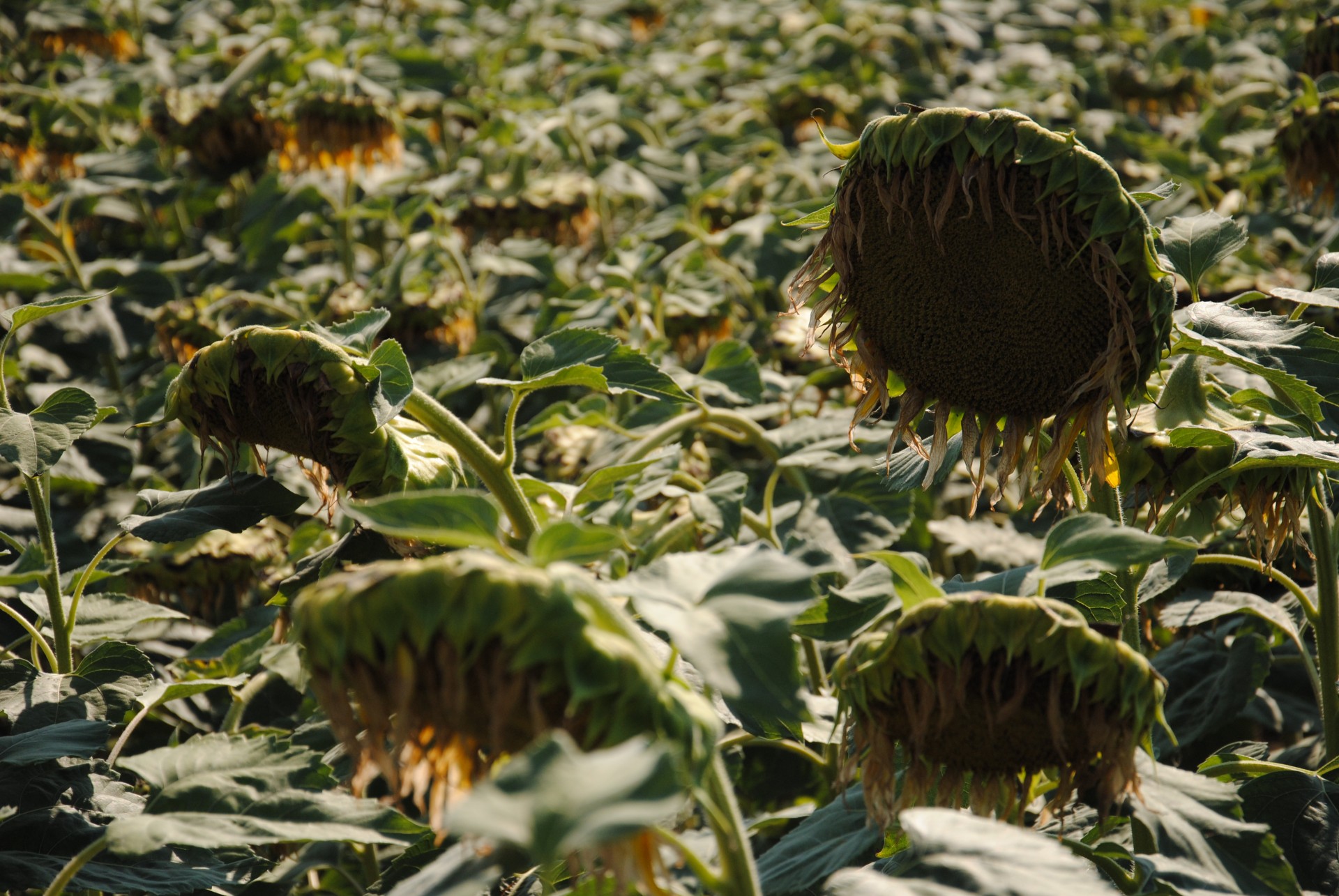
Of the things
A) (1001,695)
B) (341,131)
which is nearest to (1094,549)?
(1001,695)

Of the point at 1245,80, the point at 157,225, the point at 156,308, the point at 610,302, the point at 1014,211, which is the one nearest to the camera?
the point at 1014,211

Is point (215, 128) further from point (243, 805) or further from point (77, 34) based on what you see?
point (243, 805)

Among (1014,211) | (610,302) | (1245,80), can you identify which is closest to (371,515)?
(1014,211)

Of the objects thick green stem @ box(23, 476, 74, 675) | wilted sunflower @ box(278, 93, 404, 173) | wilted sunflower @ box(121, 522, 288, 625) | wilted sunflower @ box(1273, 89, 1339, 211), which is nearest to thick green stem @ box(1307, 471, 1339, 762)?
wilted sunflower @ box(1273, 89, 1339, 211)

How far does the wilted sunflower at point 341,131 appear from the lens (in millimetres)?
2889

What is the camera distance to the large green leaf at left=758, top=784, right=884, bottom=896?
1.06m

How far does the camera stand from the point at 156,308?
9.77 ft

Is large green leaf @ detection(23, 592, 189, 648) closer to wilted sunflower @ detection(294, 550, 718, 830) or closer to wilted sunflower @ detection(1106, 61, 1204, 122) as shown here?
wilted sunflower @ detection(294, 550, 718, 830)

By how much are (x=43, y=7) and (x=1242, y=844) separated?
4834mm

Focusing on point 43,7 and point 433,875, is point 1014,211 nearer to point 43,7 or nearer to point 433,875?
point 433,875

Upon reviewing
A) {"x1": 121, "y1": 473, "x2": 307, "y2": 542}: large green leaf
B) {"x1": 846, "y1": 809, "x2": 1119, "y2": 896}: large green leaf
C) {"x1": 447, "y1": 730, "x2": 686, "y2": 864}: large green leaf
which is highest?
{"x1": 447, "y1": 730, "x2": 686, "y2": 864}: large green leaf

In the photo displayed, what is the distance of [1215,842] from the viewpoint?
99 cm

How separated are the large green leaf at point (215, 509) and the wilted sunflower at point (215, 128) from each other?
6.52 ft

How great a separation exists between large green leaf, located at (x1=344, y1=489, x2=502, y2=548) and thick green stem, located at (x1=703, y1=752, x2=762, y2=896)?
0.23 m
